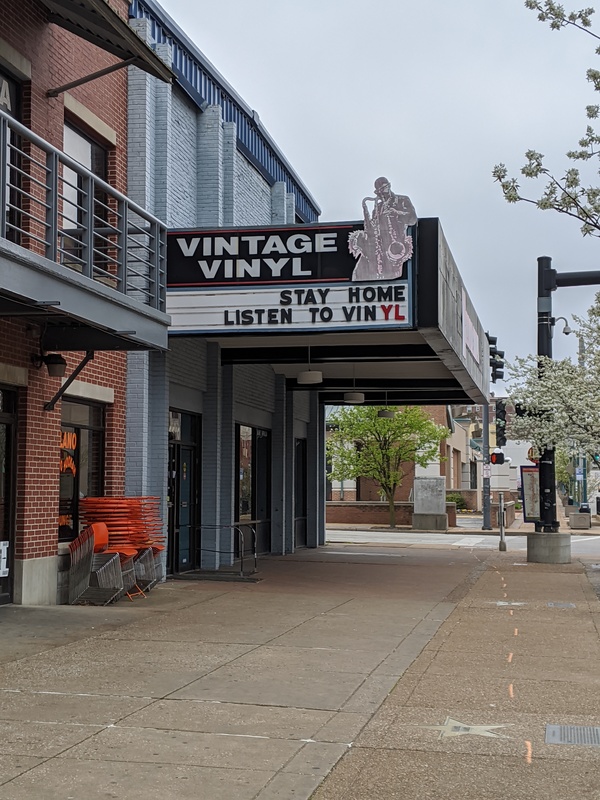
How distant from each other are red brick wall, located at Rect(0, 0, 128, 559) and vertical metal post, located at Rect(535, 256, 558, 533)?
1047cm

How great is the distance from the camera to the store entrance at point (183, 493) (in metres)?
17.4

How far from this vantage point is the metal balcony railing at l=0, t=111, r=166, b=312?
10219 millimetres

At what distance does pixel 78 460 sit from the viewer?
14.7m

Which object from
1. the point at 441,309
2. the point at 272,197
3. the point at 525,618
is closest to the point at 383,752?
the point at 525,618

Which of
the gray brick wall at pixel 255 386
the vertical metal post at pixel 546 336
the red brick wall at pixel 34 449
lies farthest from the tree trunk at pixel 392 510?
the red brick wall at pixel 34 449

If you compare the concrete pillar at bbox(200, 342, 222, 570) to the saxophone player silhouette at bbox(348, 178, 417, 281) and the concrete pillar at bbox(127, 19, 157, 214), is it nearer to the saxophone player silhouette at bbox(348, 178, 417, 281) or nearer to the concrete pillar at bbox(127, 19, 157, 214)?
the concrete pillar at bbox(127, 19, 157, 214)

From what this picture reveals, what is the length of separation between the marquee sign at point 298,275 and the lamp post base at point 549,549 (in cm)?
1010

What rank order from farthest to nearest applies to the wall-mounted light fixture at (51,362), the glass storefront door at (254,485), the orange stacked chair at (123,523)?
the glass storefront door at (254,485) < the orange stacked chair at (123,523) < the wall-mounted light fixture at (51,362)

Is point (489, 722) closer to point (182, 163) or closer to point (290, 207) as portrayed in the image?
point (182, 163)

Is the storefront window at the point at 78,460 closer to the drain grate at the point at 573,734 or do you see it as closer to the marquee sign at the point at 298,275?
the marquee sign at the point at 298,275

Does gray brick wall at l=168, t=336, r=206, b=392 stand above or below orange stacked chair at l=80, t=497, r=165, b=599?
above

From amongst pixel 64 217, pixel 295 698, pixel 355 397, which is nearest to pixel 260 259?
pixel 64 217

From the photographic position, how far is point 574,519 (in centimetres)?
4262

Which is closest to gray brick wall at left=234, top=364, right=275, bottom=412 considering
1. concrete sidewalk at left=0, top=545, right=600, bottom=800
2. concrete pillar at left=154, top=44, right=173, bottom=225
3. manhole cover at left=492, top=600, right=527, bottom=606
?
concrete pillar at left=154, top=44, right=173, bottom=225
